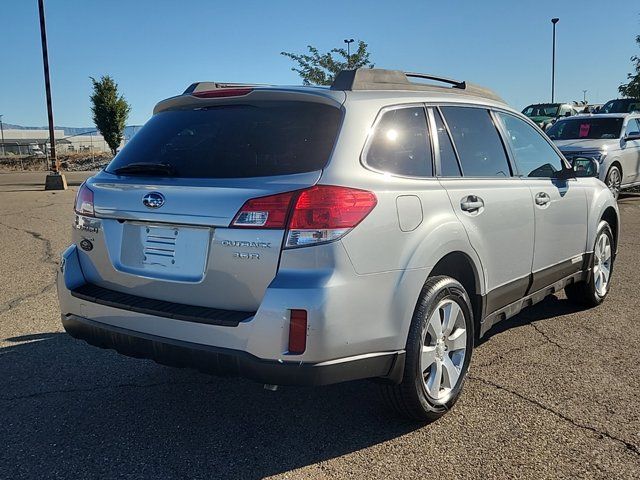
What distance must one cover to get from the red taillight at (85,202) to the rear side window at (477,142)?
7.04 feet

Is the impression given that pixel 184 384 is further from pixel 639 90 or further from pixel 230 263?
pixel 639 90

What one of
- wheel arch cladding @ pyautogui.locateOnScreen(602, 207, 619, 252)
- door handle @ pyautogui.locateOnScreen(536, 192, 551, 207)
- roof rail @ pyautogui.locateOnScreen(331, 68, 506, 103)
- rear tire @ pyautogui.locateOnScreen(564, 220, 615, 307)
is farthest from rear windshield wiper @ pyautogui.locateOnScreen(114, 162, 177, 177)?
wheel arch cladding @ pyautogui.locateOnScreen(602, 207, 619, 252)

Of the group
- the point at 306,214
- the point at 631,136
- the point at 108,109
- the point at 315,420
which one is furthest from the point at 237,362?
the point at 108,109

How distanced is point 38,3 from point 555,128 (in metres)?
14.6

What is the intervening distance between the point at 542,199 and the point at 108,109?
29.7 metres

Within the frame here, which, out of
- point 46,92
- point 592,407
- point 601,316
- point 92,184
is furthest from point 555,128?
point 46,92

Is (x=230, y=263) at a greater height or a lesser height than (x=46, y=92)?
lesser

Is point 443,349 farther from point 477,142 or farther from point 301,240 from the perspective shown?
point 477,142

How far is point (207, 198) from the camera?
2.83 m

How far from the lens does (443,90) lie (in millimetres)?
3975

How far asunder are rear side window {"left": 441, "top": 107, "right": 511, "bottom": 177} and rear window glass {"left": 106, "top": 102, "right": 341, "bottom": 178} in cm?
111

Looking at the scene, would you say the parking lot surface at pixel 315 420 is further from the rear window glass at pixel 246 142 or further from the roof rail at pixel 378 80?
the roof rail at pixel 378 80

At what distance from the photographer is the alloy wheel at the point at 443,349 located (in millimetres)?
3242

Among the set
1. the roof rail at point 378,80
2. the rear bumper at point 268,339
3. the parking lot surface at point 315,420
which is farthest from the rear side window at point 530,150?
the rear bumper at point 268,339
